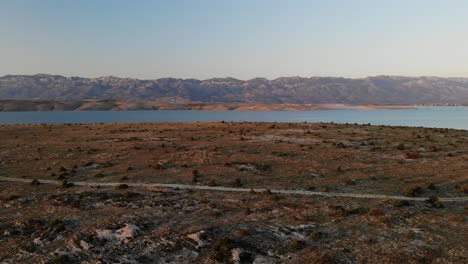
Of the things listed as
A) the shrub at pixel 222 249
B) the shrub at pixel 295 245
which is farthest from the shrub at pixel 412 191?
the shrub at pixel 222 249

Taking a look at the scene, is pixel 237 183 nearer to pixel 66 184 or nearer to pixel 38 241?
pixel 66 184

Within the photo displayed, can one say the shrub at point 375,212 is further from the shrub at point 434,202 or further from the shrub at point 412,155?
the shrub at point 412,155

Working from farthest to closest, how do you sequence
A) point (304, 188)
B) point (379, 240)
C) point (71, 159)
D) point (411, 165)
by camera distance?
point (71, 159) → point (411, 165) → point (304, 188) → point (379, 240)

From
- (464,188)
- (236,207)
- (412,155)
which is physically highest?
(412,155)

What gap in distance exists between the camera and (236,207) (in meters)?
37.3

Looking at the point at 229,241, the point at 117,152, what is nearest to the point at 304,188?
the point at 229,241

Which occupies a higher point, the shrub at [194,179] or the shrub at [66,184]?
the shrub at [194,179]

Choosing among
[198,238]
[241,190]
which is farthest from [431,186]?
[198,238]

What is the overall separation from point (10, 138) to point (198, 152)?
49694mm

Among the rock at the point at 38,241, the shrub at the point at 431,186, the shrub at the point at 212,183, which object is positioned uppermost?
the shrub at the point at 431,186

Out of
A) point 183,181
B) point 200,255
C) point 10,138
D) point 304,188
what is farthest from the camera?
point 10,138

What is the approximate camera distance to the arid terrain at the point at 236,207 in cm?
2898

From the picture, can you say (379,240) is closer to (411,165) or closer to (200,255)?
(200,255)

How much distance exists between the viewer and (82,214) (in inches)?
1393
